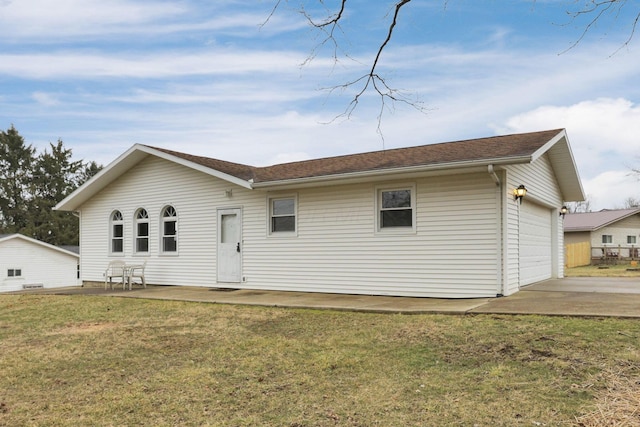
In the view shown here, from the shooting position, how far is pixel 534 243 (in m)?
12.9

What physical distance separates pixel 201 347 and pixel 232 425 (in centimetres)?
279

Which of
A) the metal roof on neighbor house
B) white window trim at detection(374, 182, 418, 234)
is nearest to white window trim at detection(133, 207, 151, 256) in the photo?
white window trim at detection(374, 182, 418, 234)

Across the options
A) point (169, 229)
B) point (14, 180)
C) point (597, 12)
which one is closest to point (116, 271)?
point (169, 229)

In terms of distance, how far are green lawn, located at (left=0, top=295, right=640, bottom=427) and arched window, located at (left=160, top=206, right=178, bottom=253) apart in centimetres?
638

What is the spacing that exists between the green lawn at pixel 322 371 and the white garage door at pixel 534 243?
4690 millimetres

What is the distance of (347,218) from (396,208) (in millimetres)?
1226

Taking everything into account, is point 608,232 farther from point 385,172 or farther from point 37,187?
point 37,187

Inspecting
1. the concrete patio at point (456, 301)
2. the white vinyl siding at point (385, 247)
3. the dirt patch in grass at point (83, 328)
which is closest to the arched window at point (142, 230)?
the concrete patio at point (456, 301)

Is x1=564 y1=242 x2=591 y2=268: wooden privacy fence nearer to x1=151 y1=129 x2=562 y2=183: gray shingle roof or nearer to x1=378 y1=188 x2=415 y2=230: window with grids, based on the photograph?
x1=151 y1=129 x2=562 y2=183: gray shingle roof

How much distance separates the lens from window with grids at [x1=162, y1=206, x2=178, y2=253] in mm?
14656

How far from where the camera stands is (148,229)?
15125 millimetres

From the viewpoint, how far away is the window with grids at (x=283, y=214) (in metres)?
12.6

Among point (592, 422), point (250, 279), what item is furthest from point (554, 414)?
point (250, 279)

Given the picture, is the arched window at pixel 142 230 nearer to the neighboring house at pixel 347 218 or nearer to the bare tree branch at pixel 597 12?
the neighboring house at pixel 347 218
